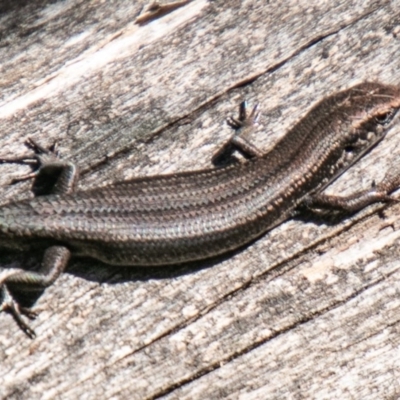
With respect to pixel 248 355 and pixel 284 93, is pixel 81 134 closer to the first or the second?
pixel 284 93

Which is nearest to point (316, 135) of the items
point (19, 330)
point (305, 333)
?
point (305, 333)

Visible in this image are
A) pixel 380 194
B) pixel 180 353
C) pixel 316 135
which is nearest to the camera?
pixel 180 353

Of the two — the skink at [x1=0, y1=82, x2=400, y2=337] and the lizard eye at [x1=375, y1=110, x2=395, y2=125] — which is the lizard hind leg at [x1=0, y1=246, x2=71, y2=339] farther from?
the lizard eye at [x1=375, y1=110, x2=395, y2=125]

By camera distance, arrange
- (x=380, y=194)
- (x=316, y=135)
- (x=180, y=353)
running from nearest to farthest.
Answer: (x=180, y=353)
(x=380, y=194)
(x=316, y=135)

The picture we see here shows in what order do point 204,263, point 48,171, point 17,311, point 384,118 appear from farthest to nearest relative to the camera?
point 384,118 < point 48,171 < point 204,263 < point 17,311

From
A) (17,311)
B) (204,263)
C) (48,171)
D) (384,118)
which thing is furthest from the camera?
(384,118)

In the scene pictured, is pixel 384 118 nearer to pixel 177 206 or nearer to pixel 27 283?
pixel 177 206

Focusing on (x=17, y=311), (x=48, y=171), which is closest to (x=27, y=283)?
(x=17, y=311)

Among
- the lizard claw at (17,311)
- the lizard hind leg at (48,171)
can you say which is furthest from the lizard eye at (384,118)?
the lizard claw at (17,311)
